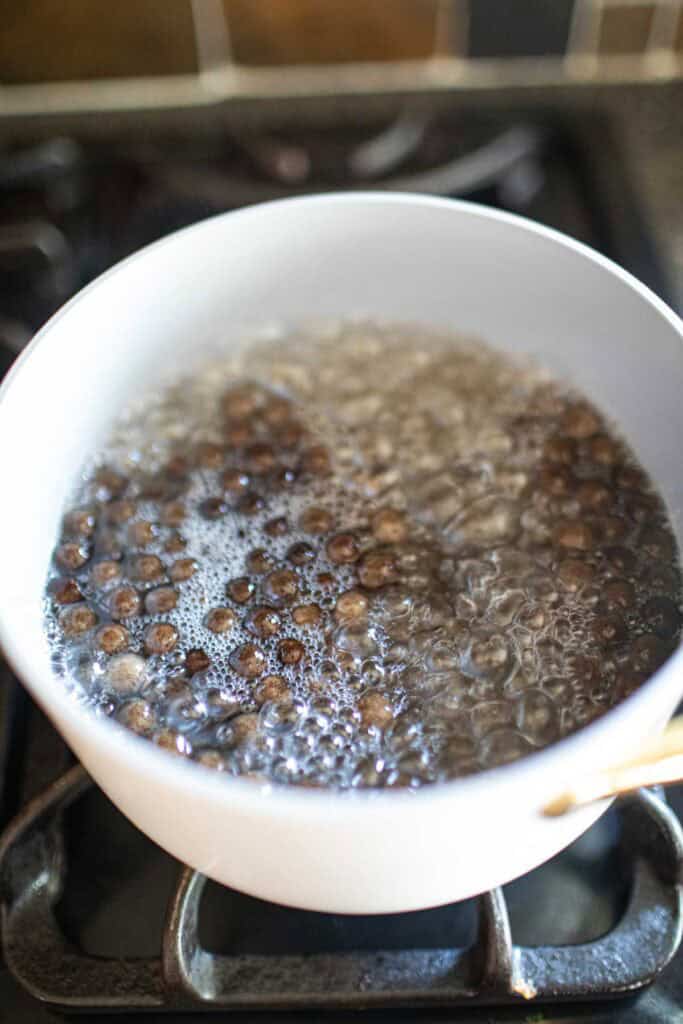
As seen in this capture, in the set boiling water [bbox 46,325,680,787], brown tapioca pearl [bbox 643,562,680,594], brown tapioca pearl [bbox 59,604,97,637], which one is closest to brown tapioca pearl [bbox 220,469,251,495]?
boiling water [bbox 46,325,680,787]

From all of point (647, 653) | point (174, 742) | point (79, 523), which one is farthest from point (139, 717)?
point (647, 653)

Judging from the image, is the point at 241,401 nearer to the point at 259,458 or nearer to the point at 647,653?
the point at 259,458

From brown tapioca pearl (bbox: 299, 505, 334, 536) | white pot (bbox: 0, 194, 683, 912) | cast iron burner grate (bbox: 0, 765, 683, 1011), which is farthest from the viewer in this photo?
brown tapioca pearl (bbox: 299, 505, 334, 536)

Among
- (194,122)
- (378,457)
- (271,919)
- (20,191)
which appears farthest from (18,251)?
(271,919)

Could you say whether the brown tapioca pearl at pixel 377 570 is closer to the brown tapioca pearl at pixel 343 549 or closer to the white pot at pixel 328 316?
the brown tapioca pearl at pixel 343 549

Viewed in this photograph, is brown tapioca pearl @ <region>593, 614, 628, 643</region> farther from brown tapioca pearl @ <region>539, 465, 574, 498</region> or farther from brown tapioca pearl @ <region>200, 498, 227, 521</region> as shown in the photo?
brown tapioca pearl @ <region>200, 498, 227, 521</region>

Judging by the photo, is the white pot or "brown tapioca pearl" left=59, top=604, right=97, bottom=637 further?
"brown tapioca pearl" left=59, top=604, right=97, bottom=637

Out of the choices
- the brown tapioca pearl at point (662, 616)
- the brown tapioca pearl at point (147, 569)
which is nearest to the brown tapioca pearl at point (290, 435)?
the brown tapioca pearl at point (147, 569)
